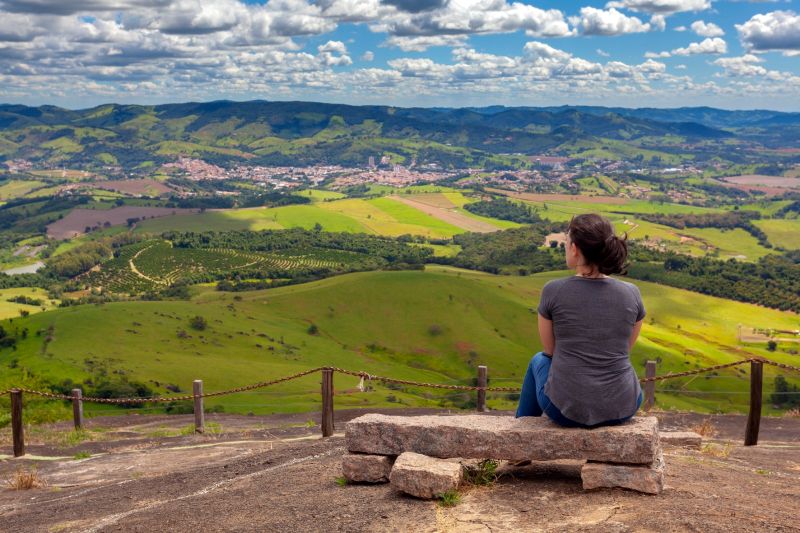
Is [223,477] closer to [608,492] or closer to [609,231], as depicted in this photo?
[608,492]

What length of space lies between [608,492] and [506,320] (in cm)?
10413

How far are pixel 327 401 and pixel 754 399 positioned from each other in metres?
9.31

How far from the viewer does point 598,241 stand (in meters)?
8.00

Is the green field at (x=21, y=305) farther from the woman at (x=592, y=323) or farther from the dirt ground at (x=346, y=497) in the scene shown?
the woman at (x=592, y=323)

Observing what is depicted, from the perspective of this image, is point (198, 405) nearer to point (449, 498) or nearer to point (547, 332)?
point (449, 498)

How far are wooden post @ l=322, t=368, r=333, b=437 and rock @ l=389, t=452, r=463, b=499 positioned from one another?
678 cm

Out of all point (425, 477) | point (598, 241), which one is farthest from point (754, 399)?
point (425, 477)

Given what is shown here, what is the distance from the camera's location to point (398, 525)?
808 centimetres

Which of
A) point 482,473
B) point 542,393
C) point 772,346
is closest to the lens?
point 542,393

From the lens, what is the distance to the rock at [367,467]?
9.79 metres

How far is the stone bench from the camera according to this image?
8.49 metres

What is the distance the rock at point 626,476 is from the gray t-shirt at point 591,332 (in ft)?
3.09

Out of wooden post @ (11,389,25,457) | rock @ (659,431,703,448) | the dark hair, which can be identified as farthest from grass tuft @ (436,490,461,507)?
wooden post @ (11,389,25,457)

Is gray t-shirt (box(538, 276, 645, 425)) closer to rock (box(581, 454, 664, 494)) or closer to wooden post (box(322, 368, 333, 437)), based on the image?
rock (box(581, 454, 664, 494))
